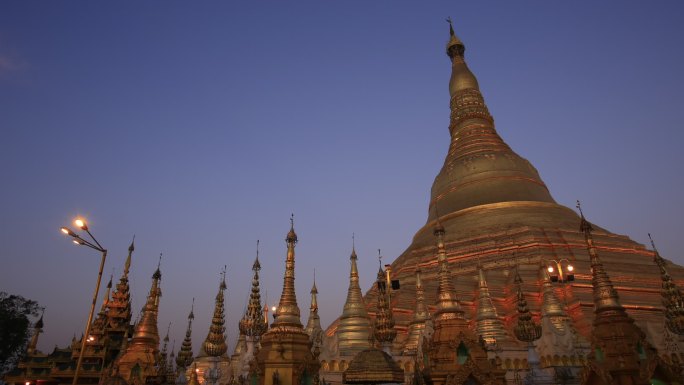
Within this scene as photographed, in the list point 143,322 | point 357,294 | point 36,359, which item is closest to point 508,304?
point 357,294

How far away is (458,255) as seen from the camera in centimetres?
2941

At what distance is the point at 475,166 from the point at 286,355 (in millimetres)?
29833

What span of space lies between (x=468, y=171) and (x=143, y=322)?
93.5 ft

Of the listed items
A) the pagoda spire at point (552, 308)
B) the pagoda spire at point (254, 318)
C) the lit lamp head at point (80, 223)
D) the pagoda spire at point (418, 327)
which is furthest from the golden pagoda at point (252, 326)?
the pagoda spire at point (552, 308)

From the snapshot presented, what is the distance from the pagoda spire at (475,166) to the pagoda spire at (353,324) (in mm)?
15567

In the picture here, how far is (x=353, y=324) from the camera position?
20.3 meters

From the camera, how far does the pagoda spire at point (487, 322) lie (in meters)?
19.8

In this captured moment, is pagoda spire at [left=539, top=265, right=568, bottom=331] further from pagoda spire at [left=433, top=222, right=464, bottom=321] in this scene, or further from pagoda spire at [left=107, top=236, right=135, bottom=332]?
pagoda spire at [left=107, top=236, right=135, bottom=332]

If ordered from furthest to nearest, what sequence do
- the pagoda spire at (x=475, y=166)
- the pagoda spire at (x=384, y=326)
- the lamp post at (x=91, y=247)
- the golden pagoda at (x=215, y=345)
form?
the pagoda spire at (x=475, y=166) < the golden pagoda at (x=215, y=345) < the pagoda spire at (x=384, y=326) < the lamp post at (x=91, y=247)

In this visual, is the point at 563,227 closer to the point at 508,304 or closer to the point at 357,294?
the point at 508,304

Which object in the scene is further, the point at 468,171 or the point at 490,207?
the point at 468,171

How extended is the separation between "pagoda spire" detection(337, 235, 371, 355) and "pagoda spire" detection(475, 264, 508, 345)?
17.7ft

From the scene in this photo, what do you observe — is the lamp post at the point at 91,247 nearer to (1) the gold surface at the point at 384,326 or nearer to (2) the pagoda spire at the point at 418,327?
(1) the gold surface at the point at 384,326

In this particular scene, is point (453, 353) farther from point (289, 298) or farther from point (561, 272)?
point (561, 272)
